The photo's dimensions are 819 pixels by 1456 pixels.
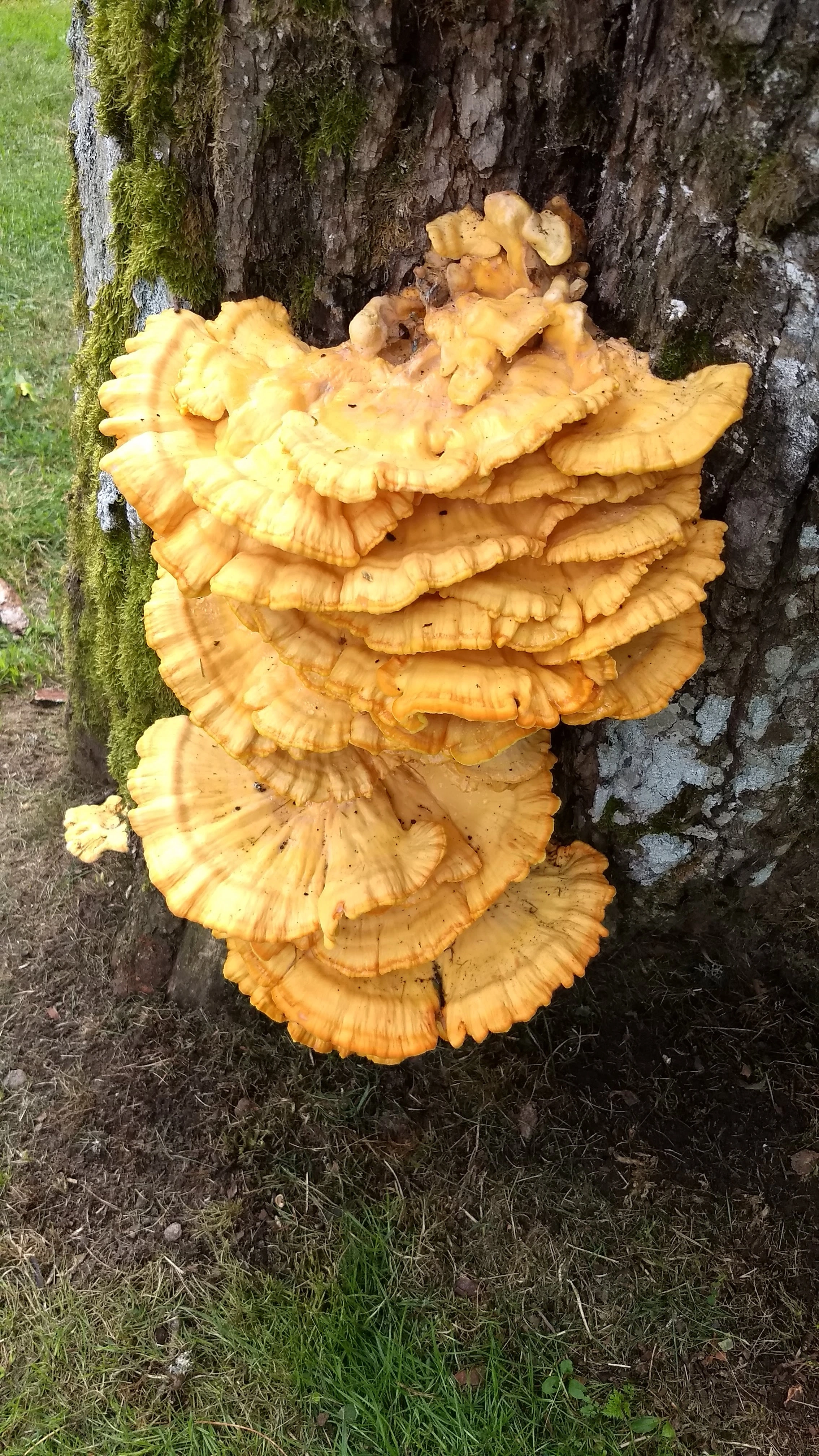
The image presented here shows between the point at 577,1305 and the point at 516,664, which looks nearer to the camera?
the point at 516,664

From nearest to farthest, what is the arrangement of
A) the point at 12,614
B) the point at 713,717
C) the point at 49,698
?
the point at 713,717
the point at 49,698
the point at 12,614

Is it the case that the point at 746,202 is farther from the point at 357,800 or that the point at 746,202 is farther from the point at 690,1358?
the point at 690,1358

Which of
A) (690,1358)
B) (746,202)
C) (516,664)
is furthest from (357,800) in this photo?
(690,1358)

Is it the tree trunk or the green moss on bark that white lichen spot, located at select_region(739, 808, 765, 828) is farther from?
the green moss on bark

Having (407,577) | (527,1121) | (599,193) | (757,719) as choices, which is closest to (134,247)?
(599,193)

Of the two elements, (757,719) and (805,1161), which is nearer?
(757,719)

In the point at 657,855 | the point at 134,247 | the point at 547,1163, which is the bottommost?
the point at 547,1163

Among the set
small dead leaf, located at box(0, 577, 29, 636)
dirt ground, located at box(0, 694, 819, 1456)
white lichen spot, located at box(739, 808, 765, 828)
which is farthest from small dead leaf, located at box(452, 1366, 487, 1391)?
small dead leaf, located at box(0, 577, 29, 636)

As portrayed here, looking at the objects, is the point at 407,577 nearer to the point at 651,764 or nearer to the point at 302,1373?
the point at 651,764
